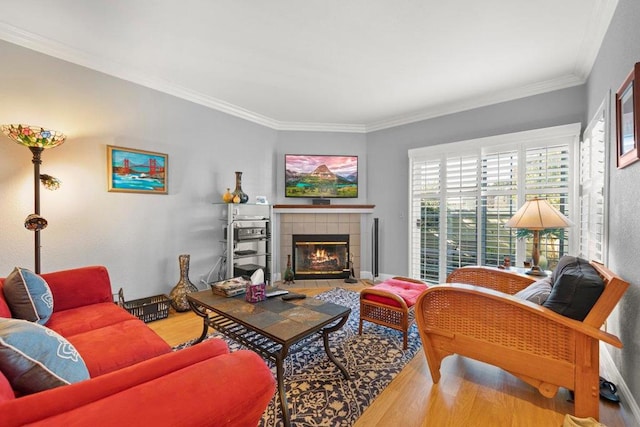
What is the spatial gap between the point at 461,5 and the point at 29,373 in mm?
3121

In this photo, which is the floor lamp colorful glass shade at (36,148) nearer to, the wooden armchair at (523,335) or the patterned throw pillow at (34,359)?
the patterned throw pillow at (34,359)

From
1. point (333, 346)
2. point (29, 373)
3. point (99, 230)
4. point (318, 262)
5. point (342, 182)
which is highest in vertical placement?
point (342, 182)

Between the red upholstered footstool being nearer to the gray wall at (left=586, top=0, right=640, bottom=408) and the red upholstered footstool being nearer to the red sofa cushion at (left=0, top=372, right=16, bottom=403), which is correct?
the gray wall at (left=586, top=0, right=640, bottom=408)

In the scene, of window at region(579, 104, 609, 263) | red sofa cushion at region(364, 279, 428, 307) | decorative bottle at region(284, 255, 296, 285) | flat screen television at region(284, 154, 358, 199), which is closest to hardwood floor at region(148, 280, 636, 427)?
red sofa cushion at region(364, 279, 428, 307)

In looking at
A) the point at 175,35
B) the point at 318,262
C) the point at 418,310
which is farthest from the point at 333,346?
the point at 175,35

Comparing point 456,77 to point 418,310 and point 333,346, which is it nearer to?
point 418,310

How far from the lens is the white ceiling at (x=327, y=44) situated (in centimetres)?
210

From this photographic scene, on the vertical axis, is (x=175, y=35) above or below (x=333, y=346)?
above

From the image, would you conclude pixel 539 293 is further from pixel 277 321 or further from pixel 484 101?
pixel 484 101

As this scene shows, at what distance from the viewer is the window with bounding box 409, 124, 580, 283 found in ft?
10.3

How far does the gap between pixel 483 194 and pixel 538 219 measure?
4.36 feet

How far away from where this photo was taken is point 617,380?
180cm

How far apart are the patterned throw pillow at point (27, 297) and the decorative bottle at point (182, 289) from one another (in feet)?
4.80

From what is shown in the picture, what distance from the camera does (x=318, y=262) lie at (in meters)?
4.73
